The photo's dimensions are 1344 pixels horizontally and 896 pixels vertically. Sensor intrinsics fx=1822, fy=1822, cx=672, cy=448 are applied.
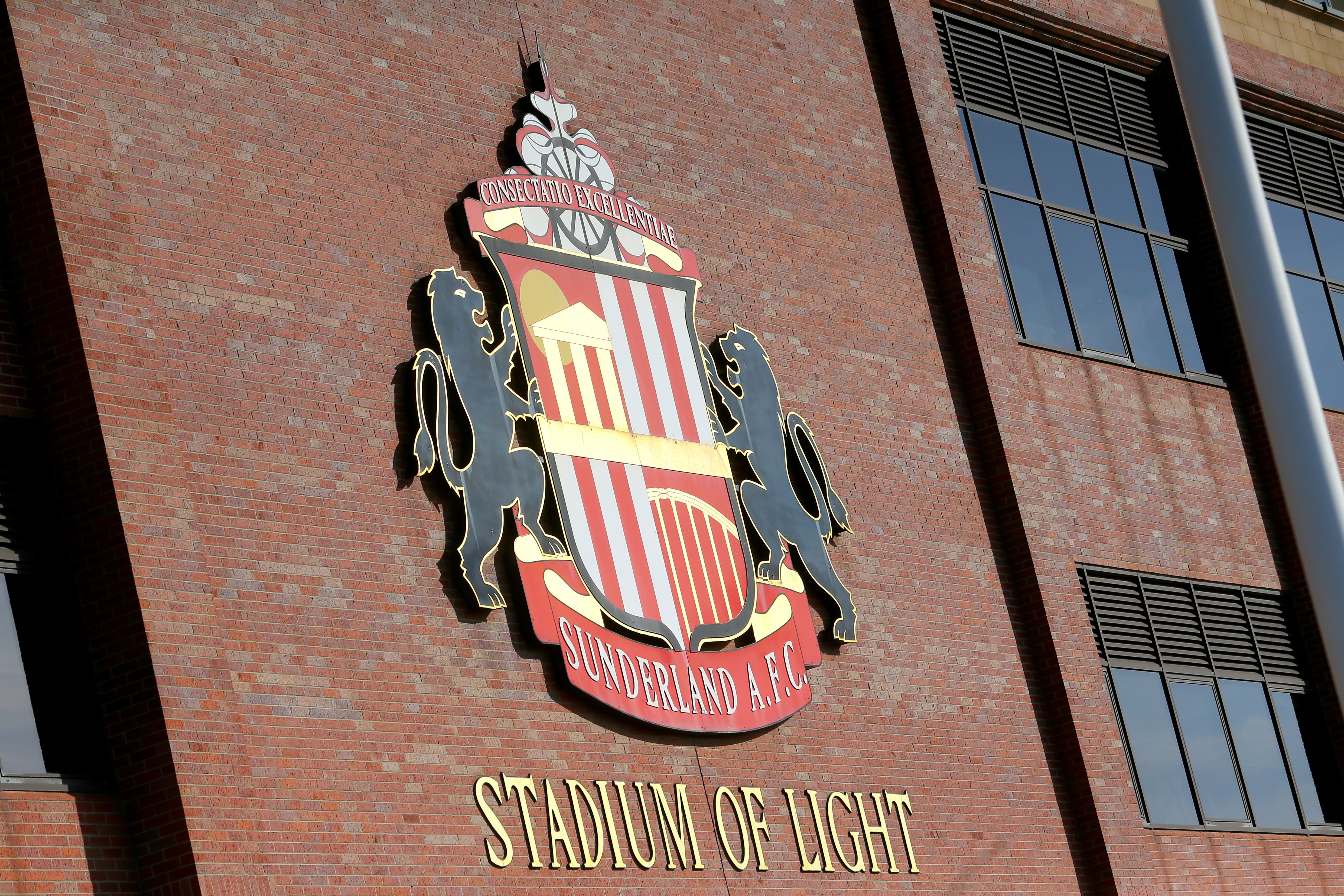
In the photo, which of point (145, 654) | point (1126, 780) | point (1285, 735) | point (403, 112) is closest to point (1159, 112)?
point (1285, 735)

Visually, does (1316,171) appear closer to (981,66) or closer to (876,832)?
(981,66)

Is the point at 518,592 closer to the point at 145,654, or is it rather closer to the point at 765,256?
the point at 145,654

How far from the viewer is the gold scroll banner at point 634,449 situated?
13039 mm

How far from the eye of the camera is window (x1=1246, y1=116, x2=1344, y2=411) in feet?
70.3

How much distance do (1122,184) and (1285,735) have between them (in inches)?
243

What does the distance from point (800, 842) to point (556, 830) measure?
7.24 feet

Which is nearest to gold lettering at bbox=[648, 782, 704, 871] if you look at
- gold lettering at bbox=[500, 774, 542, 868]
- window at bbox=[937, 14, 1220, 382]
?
gold lettering at bbox=[500, 774, 542, 868]

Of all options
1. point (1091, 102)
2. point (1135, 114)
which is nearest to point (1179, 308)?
point (1135, 114)

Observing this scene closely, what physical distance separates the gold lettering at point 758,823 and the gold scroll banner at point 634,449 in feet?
7.99

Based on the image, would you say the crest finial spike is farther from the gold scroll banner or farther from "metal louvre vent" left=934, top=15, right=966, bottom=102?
"metal louvre vent" left=934, top=15, right=966, bottom=102

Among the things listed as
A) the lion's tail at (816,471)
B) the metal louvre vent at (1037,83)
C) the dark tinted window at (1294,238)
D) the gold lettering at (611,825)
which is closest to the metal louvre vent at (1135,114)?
the metal louvre vent at (1037,83)

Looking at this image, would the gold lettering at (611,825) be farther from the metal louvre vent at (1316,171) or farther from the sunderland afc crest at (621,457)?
the metal louvre vent at (1316,171)

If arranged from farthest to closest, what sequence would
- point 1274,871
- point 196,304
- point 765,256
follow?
point 1274,871, point 765,256, point 196,304

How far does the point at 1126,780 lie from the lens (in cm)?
1591
